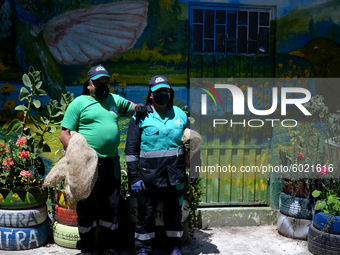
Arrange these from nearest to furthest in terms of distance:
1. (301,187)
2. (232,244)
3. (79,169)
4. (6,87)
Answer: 1. (79,169)
2. (232,244)
3. (301,187)
4. (6,87)

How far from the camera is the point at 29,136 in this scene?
4.90 metres

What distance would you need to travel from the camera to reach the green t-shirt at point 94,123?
13.2ft

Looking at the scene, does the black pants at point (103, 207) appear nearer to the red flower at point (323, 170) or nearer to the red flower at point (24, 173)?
the red flower at point (24, 173)

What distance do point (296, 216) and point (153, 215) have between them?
228cm

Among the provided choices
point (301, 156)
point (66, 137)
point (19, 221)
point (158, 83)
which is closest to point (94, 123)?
point (66, 137)

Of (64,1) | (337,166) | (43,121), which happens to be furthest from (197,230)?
(64,1)

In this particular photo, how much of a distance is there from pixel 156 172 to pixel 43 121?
198cm

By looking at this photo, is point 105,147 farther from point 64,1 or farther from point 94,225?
point 64,1

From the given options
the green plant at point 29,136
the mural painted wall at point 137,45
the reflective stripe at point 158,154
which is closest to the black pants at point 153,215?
the reflective stripe at point 158,154

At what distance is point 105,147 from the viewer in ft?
13.4

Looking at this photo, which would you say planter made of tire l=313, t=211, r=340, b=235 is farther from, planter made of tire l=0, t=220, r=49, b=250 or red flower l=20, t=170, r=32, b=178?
red flower l=20, t=170, r=32, b=178

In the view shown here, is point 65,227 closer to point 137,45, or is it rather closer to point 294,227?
point 137,45

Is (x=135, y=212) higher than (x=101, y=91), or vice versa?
(x=101, y=91)

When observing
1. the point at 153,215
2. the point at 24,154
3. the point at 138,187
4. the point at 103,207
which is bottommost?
the point at 153,215
